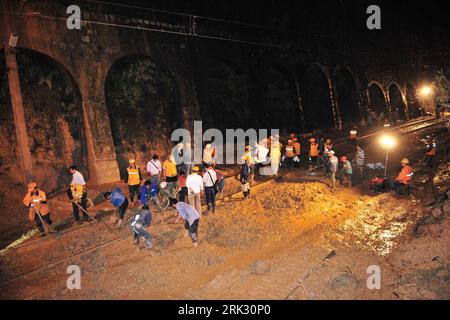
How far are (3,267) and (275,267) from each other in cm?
689

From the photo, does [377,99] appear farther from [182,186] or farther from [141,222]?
[141,222]

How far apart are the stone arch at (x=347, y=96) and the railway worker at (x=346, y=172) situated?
14789mm

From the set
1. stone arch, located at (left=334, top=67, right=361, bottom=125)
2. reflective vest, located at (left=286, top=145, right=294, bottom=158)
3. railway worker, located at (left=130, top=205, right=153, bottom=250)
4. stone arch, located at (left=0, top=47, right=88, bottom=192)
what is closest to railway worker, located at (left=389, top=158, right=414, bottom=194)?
reflective vest, located at (left=286, top=145, right=294, bottom=158)

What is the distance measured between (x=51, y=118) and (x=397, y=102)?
33182 mm

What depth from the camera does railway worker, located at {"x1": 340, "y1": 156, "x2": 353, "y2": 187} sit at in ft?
43.7

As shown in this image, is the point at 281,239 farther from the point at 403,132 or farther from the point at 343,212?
the point at 403,132

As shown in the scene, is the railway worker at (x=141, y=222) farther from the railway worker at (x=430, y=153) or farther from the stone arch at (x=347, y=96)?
the stone arch at (x=347, y=96)

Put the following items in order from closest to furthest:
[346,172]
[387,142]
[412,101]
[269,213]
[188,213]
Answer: [188,213] → [269,213] → [346,172] → [387,142] → [412,101]

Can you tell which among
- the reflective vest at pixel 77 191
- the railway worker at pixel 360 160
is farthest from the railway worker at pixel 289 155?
the reflective vest at pixel 77 191

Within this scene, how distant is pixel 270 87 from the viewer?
888 inches

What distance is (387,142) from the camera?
20078 mm

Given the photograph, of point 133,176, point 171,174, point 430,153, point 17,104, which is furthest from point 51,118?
point 430,153

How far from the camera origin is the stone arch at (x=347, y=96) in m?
27.3
